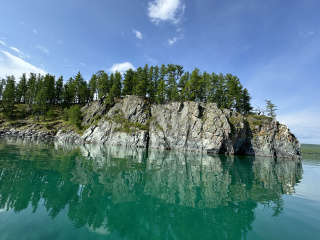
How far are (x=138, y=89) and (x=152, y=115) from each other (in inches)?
573

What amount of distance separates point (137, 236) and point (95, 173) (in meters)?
12.6

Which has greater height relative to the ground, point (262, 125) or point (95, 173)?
point (262, 125)

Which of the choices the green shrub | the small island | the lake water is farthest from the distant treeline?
the lake water

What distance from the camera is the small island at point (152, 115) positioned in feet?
177

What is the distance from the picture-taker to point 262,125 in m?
56.5

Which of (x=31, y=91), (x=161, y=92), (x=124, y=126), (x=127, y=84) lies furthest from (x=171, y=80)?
(x=31, y=91)

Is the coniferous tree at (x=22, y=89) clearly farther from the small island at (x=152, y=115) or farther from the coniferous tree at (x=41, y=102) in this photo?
the coniferous tree at (x=41, y=102)

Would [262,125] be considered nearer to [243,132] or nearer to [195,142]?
[243,132]

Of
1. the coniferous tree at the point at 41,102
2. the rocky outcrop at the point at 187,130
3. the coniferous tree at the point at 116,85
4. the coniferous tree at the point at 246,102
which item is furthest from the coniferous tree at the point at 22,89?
the coniferous tree at the point at 246,102

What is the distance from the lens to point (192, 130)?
57188 mm

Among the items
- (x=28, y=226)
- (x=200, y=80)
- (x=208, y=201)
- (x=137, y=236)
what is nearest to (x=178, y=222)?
(x=137, y=236)

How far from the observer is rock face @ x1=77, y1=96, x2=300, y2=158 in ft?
173

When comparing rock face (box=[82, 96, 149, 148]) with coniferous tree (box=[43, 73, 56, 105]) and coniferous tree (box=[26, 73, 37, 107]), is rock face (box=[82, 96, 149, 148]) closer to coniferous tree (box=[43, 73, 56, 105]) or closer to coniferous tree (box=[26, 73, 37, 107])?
coniferous tree (box=[43, 73, 56, 105])

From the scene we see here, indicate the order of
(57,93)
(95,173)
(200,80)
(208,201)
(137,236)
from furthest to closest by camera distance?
(57,93), (200,80), (95,173), (208,201), (137,236)
